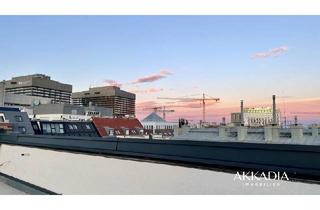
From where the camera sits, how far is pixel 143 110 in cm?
9075

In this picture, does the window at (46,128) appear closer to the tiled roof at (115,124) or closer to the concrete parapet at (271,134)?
the tiled roof at (115,124)

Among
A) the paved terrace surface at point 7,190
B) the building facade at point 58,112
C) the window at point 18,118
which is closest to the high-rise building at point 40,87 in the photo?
the building facade at point 58,112

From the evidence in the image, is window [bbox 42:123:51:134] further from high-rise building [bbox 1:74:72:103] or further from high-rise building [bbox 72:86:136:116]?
high-rise building [bbox 72:86:136:116]

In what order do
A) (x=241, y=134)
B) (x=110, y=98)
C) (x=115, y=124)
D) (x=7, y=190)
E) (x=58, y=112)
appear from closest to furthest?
(x=7, y=190)
(x=241, y=134)
(x=115, y=124)
(x=58, y=112)
(x=110, y=98)

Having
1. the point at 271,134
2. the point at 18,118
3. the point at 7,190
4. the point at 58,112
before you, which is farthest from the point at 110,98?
the point at 7,190

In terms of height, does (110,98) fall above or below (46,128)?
above

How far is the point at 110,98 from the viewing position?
7862 cm

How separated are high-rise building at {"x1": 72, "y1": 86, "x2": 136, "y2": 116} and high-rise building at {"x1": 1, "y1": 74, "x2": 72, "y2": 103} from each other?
17.6 ft

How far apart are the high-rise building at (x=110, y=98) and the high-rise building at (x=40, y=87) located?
17.6ft

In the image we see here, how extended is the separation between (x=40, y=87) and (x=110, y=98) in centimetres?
1652

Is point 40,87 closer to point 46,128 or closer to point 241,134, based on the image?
point 46,128

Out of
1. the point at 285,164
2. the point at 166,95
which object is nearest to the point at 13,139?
the point at 285,164

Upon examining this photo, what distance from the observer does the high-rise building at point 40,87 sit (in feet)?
233

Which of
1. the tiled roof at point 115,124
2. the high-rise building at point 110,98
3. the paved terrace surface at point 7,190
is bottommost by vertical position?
the paved terrace surface at point 7,190
